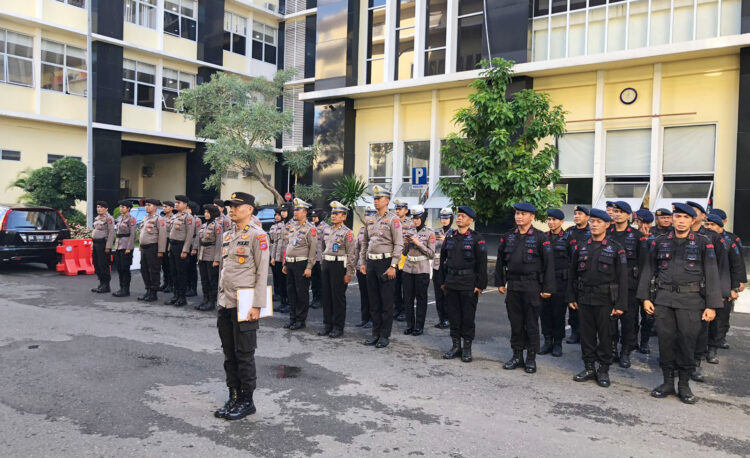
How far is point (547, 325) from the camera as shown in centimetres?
766

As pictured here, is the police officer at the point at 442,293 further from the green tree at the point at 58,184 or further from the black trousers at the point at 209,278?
the green tree at the point at 58,184

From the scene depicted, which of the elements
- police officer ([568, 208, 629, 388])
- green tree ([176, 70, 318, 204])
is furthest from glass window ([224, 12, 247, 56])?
police officer ([568, 208, 629, 388])

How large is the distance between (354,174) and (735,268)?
50.0ft

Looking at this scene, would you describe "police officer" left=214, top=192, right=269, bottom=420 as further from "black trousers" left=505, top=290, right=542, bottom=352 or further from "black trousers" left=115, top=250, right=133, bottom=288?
"black trousers" left=115, top=250, right=133, bottom=288

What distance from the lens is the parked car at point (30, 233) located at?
43.7ft

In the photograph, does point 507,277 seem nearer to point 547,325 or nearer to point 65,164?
point 547,325

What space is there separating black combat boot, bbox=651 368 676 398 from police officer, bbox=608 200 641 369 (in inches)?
42.9

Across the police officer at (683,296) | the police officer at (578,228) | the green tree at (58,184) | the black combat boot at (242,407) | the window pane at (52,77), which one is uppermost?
the window pane at (52,77)

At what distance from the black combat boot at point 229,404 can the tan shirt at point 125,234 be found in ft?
24.1

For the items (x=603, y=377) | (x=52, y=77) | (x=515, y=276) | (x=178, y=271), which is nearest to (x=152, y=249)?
(x=178, y=271)

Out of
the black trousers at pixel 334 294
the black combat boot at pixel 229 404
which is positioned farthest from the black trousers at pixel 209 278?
the black combat boot at pixel 229 404

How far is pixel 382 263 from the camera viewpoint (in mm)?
7918

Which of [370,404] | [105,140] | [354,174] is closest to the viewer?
[370,404]

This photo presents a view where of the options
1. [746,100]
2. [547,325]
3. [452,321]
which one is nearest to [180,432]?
[452,321]
